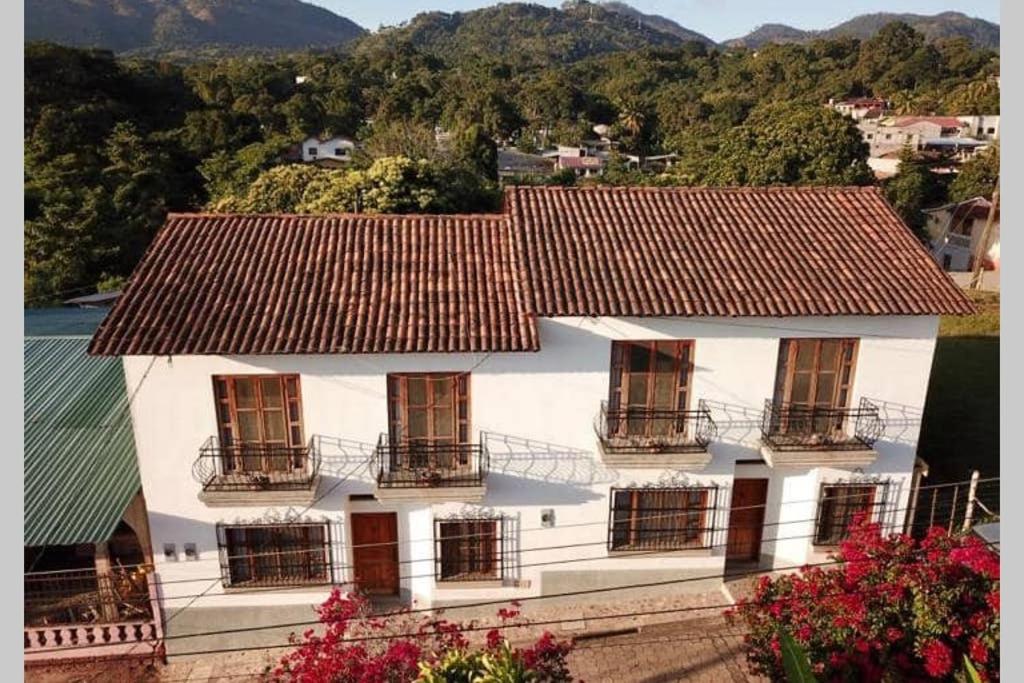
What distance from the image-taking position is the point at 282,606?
534 inches

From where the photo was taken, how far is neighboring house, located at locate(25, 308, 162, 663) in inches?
480

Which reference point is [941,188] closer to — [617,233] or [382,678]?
[617,233]

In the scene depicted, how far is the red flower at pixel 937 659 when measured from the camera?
959cm

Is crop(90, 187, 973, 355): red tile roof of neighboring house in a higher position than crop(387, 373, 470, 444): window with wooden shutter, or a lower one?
higher

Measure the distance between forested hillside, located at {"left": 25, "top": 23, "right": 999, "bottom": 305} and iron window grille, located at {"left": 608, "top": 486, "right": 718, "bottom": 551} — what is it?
899 inches

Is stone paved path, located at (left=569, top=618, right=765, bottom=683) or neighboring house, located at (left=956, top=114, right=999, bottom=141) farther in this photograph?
neighboring house, located at (left=956, top=114, right=999, bottom=141)

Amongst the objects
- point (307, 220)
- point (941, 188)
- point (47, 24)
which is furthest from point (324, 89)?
point (47, 24)

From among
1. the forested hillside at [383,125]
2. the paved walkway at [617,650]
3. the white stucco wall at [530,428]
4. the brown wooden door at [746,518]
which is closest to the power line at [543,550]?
the white stucco wall at [530,428]

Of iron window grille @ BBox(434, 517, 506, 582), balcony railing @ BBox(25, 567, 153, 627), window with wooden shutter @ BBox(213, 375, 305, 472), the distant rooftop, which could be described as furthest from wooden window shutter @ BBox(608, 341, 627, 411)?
the distant rooftop

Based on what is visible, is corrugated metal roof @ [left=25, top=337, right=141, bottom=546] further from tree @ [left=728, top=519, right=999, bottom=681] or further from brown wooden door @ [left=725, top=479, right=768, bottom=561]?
brown wooden door @ [left=725, top=479, right=768, bottom=561]

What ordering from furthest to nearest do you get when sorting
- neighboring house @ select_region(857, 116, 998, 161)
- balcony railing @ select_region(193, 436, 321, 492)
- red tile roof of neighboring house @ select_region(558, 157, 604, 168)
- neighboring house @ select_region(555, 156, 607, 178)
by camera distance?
neighboring house @ select_region(857, 116, 998, 161), red tile roof of neighboring house @ select_region(558, 157, 604, 168), neighboring house @ select_region(555, 156, 607, 178), balcony railing @ select_region(193, 436, 321, 492)

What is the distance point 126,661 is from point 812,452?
43.8ft

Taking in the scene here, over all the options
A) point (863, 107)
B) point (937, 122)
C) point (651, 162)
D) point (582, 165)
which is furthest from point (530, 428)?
point (863, 107)

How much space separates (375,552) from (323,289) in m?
5.23
